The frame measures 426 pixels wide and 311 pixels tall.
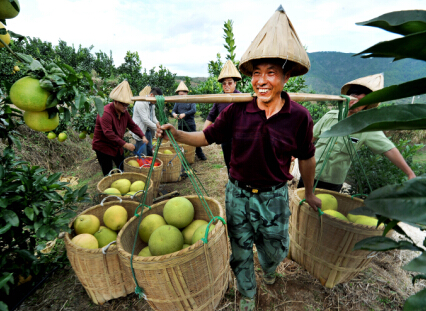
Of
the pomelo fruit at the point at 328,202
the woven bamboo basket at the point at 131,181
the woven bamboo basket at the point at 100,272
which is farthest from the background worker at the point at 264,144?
the woven bamboo basket at the point at 131,181

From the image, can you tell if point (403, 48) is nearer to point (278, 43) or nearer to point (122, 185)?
point (278, 43)

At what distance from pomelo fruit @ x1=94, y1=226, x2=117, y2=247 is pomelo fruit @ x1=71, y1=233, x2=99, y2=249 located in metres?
0.07

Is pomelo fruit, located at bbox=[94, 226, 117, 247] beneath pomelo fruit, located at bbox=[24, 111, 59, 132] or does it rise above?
beneath

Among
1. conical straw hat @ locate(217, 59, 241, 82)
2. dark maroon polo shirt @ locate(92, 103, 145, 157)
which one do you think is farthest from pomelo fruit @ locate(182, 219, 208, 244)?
conical straw hat @ locate(217, 59, 241, 82)

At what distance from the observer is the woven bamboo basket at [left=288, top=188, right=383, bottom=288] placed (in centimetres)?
162

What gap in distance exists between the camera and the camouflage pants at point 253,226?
1.58m

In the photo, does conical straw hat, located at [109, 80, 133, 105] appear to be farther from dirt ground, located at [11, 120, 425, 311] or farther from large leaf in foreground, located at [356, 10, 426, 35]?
large leaf in foreground, located at [356, 10, 426, 35]

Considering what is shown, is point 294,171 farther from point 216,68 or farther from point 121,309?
point 216,68

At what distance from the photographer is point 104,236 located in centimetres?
204

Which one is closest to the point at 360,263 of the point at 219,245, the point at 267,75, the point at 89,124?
the point at 219,245

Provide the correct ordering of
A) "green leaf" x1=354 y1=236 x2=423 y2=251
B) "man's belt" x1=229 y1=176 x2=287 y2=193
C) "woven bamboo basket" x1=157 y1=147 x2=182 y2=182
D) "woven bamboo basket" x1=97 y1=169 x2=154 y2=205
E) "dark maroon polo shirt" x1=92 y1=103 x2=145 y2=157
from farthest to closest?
"woven bamboo basket" x1=157 y1=147 x2=182 y2=182 < "dark maroon polo shirt" x1=92 y1=103 x2=145 y2=157 < "woven bamboo basket" x1=97 y1=169 x2=154 y2=205 < "man's belt" x1=229 y1=176 x2=287 y2=193 < "green leaf" x1=354 y1=236 x2=423 y2=251

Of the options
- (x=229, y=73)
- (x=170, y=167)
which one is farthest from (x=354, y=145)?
(x=170, y=167)

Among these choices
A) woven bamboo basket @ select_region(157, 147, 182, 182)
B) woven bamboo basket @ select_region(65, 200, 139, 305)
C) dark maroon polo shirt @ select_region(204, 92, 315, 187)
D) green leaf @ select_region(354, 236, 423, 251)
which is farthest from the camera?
woven bamboo basket @ select_region(157, 147, 182, 182)

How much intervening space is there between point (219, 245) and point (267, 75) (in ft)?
3.82
